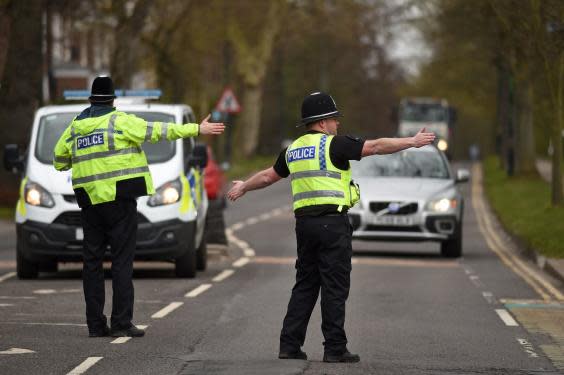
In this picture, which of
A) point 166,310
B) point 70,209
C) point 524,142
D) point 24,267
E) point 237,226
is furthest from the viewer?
point 524,142

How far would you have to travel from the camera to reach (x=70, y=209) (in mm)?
17766

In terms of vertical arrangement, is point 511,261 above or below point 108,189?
below

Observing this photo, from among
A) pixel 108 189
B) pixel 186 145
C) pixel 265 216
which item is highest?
pixel 186 145

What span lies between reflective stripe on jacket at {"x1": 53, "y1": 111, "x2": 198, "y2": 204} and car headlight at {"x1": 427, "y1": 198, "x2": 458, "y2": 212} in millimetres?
11191

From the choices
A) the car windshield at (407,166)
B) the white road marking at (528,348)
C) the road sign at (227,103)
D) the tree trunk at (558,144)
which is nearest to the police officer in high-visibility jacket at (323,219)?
the white road marking at (528,348)

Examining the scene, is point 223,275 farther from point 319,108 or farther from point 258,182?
point 319,108

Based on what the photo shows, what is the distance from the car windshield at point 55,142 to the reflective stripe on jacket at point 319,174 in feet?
26.6

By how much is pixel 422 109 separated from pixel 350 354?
64.8 meters

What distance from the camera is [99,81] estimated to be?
12211 millimetres

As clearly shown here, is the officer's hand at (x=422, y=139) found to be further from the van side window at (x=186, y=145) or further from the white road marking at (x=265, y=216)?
the white road marking at (x=265, y=216)

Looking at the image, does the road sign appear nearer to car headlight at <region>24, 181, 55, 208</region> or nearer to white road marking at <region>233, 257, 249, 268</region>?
white road marking at <region>233, 257, 249, 268</region>

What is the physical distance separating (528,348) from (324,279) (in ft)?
7.05

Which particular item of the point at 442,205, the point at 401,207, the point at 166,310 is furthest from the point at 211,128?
the point at 442,205

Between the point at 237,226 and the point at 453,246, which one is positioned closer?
the point at 453,246
